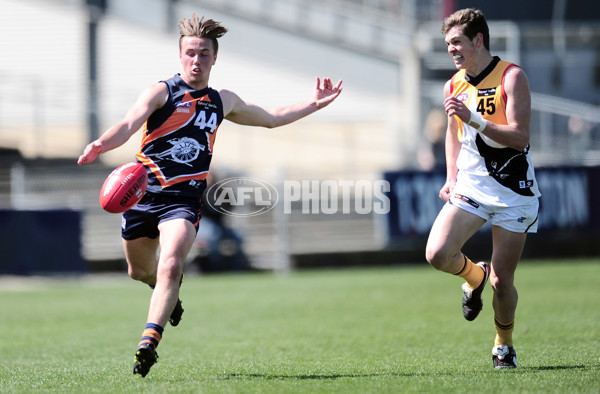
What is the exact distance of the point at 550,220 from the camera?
663 inches

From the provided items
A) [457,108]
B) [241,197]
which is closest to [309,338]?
[457,108]

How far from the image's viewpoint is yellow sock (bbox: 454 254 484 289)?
21.3ft

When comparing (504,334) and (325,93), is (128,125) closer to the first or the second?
(325,93)

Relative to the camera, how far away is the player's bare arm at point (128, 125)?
557cm

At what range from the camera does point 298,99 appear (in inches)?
1070

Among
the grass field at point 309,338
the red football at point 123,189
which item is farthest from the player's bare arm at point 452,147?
the red football at point 123,189

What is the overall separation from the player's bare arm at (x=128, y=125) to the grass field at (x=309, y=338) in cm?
141

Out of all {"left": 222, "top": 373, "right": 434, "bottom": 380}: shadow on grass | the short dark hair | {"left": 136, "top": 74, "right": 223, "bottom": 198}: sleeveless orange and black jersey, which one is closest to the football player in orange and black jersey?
{"left": 136, "top": 74, "right": 223, "bottom": 198}: sleeveless orange and black jersey

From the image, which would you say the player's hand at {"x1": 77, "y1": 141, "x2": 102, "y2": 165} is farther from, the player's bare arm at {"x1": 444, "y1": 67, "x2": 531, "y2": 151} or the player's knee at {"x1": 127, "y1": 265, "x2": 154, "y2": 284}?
the player's bare arm at {"x1": 444, "y1": 67, "x2": 531, "y2": 151}

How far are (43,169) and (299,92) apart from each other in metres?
9.77

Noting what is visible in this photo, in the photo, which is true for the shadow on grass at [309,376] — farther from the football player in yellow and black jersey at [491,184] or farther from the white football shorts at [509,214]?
the white football shorts at [509,214]

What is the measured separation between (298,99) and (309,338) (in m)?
19.6

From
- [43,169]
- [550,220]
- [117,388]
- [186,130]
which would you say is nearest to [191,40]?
[186,130]

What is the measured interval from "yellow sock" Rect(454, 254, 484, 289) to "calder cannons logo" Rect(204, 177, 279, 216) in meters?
10.6
